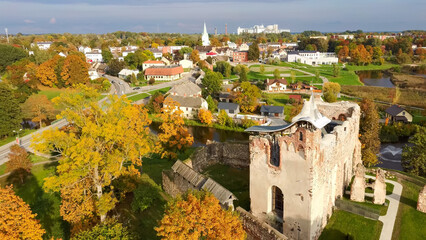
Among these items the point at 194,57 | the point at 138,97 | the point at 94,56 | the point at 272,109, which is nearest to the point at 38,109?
the point at 138,97

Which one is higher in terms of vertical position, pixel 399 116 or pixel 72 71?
pixel 72 71

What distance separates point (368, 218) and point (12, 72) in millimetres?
93817

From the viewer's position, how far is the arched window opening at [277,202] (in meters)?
23.4

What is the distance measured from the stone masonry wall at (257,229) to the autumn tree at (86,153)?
10.7 metres

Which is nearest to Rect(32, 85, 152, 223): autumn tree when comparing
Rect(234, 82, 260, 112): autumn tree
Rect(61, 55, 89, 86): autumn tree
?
Rect(234, 82, 260, 112): autumn tree

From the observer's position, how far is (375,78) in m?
113

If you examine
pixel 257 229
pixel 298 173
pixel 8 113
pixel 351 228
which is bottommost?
pixel 351 228

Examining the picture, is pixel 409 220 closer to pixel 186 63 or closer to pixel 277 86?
pixel 277 86

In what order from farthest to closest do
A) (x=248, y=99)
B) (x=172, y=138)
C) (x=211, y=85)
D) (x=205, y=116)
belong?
(x=211, y=85) → (x=248, y=99) → (x=205, y=116) → (x=172, y=138)

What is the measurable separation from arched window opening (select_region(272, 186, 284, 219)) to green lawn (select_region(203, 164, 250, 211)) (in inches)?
156

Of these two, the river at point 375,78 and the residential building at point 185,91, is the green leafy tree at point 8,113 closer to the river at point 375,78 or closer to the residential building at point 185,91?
the residential building at point 185,91

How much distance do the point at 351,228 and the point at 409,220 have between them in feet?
17.2

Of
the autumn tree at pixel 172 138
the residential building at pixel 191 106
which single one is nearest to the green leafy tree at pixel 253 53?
the residential building at pixel 191 106

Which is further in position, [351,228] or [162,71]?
[162,71]
